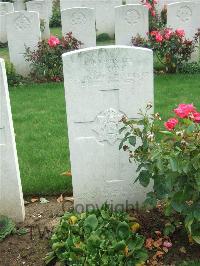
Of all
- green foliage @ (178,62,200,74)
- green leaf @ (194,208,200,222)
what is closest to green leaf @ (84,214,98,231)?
green leaf @ (194,208,200,222)

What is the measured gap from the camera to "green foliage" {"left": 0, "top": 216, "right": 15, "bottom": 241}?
393 centimetres

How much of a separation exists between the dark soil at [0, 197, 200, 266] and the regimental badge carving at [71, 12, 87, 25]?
580cm

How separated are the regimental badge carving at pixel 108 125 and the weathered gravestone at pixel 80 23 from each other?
5762mm

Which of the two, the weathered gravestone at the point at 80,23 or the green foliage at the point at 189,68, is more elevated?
the weathered gravestone at the point at 80,23

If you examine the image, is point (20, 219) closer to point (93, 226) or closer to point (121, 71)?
point (93, 226)

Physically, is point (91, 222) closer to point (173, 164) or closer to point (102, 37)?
point (173, 164)

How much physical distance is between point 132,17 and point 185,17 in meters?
1.07

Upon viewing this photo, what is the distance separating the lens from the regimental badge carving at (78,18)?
9.28 meters

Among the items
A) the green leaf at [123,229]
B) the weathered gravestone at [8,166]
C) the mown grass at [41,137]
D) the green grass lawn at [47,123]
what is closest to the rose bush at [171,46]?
the green grass lawn at [47,123]

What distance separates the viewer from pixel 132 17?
9.39m

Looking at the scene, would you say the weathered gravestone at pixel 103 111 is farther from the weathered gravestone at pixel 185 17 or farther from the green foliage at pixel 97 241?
the weathered gravestone at pixel 185 17

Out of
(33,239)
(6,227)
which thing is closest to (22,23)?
(6,227)

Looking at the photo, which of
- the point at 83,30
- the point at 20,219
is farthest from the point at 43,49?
the point at 20,219

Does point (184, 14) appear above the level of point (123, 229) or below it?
above
